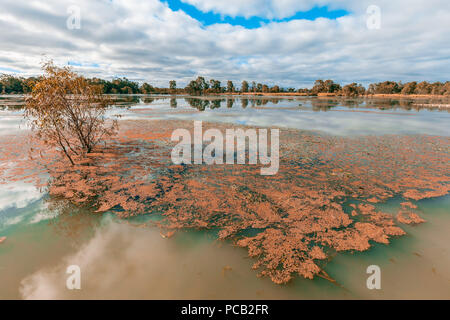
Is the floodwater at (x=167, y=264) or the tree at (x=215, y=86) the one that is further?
the tree at (x=215, y=86)

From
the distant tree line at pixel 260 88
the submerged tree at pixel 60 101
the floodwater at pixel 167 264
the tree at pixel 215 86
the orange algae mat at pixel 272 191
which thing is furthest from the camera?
the tree at pixel 215 86

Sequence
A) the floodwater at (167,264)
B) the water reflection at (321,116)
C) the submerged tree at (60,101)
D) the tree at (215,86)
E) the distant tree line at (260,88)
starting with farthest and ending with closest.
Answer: the tree at (215,86)
the distant tree line at (260,88)
the water reflection at (321,116)
the submerged tree at (60,101)
the floodwater at (167,264)

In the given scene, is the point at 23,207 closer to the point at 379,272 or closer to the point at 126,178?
the point at 126,178

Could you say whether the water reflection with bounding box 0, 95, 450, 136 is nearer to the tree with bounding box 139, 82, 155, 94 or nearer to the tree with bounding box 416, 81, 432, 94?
the tree with bounding box 416, 81, 432, 94

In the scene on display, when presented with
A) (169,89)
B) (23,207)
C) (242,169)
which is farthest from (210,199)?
(169,89)

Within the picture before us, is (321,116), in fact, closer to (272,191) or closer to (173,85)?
(272,191)

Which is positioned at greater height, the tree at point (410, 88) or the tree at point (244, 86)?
the tree at point (244, 86)

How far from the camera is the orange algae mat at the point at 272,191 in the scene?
5285mm

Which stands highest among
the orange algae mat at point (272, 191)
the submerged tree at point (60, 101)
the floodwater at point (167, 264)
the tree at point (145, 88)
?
the tree at point (145, 88)

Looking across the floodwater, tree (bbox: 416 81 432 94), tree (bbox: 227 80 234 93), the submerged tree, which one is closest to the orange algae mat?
the floodwater

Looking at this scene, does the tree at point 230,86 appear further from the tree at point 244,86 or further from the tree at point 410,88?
the tree at point 410,88

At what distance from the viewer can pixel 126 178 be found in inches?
349

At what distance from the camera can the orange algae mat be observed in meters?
5.29

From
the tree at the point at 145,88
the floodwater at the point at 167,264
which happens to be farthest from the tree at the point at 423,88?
the tree at the point at 145,88
